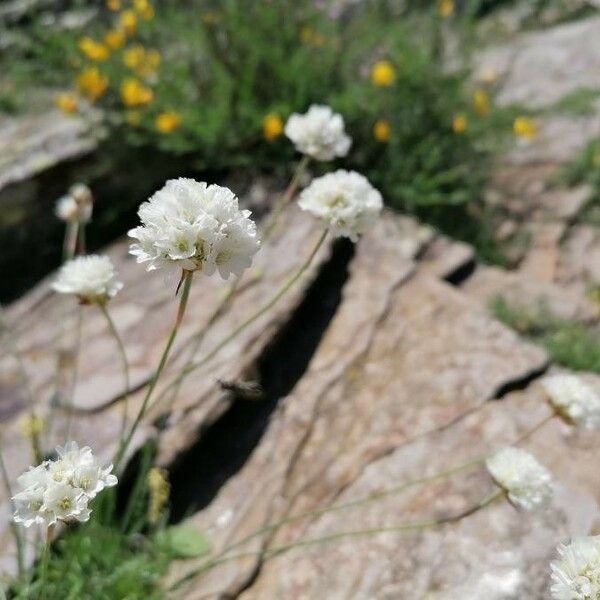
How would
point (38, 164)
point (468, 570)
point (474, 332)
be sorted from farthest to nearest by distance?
point (38, 164) → point (474, 332) → point (468, 570)

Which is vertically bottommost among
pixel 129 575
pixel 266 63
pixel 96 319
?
pixel 96 319

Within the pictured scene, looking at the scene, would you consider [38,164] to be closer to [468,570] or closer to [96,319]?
[96,319]

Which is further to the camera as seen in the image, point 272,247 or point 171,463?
point 272,247

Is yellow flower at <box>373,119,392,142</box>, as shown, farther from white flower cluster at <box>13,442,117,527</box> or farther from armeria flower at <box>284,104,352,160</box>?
white flower cluster at <box>13,442,117,527</box>

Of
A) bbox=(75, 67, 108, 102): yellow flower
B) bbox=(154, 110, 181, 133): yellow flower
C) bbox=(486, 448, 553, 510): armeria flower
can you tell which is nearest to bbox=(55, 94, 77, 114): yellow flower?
bbox=(75, 67, 108, 102): yellow flower

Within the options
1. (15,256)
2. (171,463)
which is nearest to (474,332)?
(171,463)

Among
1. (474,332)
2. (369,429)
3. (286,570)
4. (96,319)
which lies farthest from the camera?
(96,319)

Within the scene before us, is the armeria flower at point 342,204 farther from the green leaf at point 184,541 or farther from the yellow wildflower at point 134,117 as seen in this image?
the yellow wildflower at point 134,117
